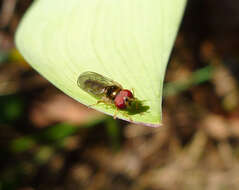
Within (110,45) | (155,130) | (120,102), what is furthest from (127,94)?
(155,130)

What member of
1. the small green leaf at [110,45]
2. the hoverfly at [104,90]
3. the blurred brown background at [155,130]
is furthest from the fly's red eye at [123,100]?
the blurred brown background at [155,130]

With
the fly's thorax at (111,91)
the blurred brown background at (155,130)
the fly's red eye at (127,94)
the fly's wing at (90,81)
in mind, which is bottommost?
the blurred brown background at (155,130)

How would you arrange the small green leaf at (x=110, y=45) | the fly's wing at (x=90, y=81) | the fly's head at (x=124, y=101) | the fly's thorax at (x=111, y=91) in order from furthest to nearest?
the fly's thorax at (x=111, y=91)
the fly's head at (x=124, y=101)
the fly's wing at (x=90, y=81)
the small green leaf at (x=110, y=45)

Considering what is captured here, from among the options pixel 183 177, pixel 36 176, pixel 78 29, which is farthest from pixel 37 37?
pixel 183 177

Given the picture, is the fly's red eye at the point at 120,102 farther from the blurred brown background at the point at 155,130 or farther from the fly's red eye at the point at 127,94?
the blurred brown background at the point at 155,130

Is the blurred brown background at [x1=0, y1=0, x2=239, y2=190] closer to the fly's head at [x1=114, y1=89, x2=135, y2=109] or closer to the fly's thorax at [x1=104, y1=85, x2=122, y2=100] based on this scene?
the fly's thorax at [x1=104, y1=85, x2=122, y2=100]
